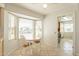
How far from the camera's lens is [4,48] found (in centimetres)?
130

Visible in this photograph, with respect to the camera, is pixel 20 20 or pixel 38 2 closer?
pixel 38 2

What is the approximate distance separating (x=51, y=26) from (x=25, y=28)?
0.99ft

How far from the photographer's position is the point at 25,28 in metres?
1.35

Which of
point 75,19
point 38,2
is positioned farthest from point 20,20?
point 75,19

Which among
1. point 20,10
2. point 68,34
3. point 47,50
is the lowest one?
point 47,50

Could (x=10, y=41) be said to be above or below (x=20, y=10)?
below

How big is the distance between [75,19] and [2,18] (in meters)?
0.79

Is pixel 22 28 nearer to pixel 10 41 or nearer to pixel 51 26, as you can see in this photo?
pixel 10 41

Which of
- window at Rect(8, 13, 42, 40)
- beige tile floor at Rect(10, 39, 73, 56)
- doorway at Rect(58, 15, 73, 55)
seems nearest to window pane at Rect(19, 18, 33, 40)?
window at Rect(8, 13, 42, 40)

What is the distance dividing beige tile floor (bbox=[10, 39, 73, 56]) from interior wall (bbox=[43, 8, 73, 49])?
72mm

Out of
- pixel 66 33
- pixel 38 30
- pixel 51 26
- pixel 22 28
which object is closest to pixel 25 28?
pixel 22 28

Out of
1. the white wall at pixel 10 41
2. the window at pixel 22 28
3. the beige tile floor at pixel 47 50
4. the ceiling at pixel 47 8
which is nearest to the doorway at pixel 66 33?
the beige tile floor at pixel 47 50

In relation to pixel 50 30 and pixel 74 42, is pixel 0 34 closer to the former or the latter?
pixel 50 30

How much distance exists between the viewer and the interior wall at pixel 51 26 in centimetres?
136
